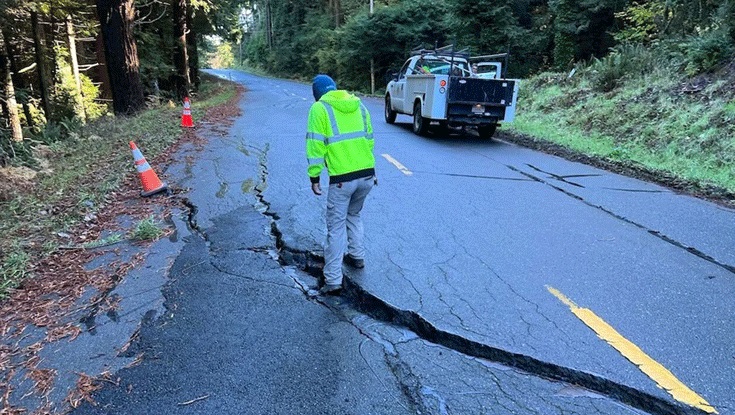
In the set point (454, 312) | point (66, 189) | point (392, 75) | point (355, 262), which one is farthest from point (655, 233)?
point (392, 75)

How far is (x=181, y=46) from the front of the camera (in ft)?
76.2

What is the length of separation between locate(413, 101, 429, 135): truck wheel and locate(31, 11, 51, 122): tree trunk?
10.9 m

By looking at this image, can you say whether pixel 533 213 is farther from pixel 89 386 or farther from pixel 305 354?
pixel 89 386

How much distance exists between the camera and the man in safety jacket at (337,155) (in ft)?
13.3

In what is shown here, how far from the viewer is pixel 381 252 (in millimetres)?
5035

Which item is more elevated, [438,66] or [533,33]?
[533,33]

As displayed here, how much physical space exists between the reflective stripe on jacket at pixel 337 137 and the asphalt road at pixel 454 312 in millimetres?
992

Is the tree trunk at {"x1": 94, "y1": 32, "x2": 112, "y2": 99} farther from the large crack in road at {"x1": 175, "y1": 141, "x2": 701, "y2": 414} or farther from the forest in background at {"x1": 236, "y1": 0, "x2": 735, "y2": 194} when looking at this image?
the large crack in road at {"x1": 175, "y1": 141, "x2": 701, "y2": 414}

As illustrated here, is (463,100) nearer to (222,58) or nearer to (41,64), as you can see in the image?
(41,64)

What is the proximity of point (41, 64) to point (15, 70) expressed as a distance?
203cm

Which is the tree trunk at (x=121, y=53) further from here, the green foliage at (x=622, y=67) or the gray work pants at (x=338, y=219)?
the green foliage at (x=622, y=67)

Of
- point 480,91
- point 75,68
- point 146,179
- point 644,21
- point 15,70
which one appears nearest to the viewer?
point 146,179

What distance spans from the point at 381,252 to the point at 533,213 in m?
2.36

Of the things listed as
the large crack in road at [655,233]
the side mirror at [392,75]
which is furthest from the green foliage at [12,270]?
the side mirror at [392,75]
